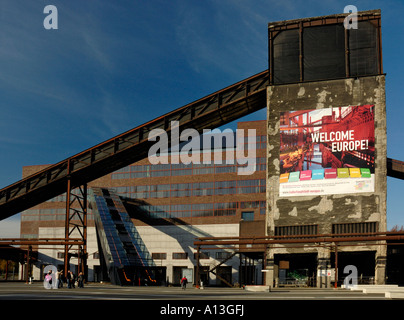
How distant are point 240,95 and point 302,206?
45.8ft

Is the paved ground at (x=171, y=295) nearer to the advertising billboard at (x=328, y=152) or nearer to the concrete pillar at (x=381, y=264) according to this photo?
the concrete pillar at (x=381, y=264)

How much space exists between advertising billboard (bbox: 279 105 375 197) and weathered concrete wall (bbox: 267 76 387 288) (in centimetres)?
62

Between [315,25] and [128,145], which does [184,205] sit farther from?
[315,25]

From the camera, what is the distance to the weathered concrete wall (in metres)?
52.3

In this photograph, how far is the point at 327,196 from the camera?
53531 mm

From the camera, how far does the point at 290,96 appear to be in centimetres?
5703

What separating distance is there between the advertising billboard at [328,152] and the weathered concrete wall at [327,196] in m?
0.62

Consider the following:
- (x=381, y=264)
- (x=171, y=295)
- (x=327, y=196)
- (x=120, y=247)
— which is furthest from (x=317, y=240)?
(x=120, y=247)

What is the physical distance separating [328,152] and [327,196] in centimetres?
467

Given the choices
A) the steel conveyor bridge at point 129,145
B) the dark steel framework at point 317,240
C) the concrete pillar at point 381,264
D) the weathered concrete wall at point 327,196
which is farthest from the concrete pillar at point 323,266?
the steel conveyor bridge at point 129,145

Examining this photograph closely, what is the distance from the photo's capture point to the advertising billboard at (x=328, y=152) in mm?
52875

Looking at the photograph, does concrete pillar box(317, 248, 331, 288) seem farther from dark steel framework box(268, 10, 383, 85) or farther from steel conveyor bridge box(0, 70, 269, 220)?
dark steel framework box(268, 10, 383, 85)
